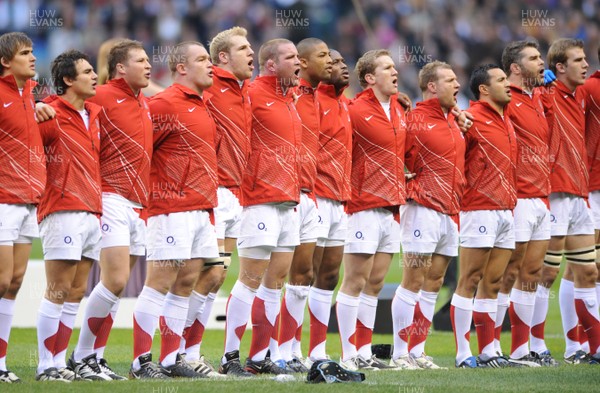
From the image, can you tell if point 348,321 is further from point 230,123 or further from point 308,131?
point 230,123

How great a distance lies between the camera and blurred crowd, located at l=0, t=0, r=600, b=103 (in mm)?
22688

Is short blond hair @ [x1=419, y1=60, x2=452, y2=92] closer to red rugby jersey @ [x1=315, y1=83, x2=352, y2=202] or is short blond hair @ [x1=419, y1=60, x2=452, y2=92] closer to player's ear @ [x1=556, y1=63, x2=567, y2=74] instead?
red rugby jersey @ [x1=315, y1=83, x2=352, y2=202]

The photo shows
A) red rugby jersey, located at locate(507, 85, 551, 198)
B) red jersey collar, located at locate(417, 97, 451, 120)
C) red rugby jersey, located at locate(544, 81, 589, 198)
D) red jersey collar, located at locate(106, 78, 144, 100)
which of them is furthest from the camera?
red rugby jersey, located at locate(544, 81, 589, 198)

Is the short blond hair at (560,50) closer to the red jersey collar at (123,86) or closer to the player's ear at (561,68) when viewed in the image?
the player's ear at (561,68)

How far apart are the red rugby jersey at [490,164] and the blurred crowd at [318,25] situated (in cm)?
1209

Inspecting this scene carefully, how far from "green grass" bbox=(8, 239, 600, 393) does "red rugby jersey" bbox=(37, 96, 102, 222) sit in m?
1.17

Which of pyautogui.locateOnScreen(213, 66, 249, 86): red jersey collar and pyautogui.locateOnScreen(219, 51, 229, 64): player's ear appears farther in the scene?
pyautogui.locateOnScreen(219, 51, 229, 64): player's ear

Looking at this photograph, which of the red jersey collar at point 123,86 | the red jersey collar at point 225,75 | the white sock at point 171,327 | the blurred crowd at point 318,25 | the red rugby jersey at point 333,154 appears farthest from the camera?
the blurred crowd at point 318,25

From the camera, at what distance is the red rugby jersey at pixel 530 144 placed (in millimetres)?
10031

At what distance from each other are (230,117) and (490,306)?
2.68 meters

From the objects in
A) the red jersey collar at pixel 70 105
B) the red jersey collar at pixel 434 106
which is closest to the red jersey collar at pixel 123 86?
the red jersey collar at pixel 70 105

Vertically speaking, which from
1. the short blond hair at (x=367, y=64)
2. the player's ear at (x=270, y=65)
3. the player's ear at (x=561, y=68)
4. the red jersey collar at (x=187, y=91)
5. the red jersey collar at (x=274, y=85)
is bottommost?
the red jersey collar at (x=187, y=91)

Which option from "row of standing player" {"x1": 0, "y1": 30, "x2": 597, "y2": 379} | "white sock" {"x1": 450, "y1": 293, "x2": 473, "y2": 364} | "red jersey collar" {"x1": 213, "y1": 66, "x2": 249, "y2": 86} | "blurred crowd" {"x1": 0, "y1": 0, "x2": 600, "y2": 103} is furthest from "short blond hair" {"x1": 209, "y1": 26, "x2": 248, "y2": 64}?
"blurred crowd" {"x1": 0, "y1": 0, "x2": 600, "y2": 103}

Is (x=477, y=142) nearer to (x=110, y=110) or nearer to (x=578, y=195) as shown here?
(x=578, y=195)
